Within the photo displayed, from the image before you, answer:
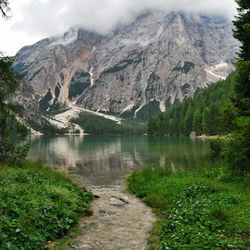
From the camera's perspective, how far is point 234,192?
27.5 meters

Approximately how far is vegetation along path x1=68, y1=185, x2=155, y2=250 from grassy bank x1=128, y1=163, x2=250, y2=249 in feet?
2.68

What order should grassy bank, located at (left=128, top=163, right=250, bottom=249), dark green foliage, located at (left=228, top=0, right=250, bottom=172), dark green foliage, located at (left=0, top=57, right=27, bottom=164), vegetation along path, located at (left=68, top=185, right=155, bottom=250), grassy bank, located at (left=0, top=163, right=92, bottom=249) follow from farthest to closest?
dark green foliage, located at (left=0, top=57, right=27, bottom=164), dark green foliage, located at (left=228, top=0, right=250, bottom=172), vegetation along path, located at (left=68, top=185, right=155, bottom=250), grassy bank, located at (left=128, top=163, right=250, bottom=249), grassy bank, located at (left=0, top=163, right=92, bottom=249)

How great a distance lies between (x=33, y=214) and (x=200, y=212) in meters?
9.08

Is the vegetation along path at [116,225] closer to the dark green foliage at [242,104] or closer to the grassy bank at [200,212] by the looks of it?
the grassy bank at [200,212]

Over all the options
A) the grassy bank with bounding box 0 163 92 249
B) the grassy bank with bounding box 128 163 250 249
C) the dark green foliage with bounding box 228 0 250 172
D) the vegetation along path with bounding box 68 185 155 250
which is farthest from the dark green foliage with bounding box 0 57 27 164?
the dark green foliage with bounding box 228 0 250 172

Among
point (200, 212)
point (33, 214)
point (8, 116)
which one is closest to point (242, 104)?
point (200, 212)

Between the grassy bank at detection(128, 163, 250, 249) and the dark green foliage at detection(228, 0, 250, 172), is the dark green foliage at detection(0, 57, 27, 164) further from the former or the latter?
the dark green foliage at detection(228, 0, 250, 172)

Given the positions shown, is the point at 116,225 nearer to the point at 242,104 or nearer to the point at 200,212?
the point at 200,212

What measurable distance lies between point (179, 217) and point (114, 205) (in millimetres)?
9013

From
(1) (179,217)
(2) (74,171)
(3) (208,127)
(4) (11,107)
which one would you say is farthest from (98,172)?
(3) (208,127)

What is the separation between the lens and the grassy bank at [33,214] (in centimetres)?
1758

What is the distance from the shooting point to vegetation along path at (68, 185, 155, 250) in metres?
19.6

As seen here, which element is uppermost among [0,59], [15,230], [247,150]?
[0,59]

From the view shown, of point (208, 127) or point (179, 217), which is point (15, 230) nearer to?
point (179, 217)
